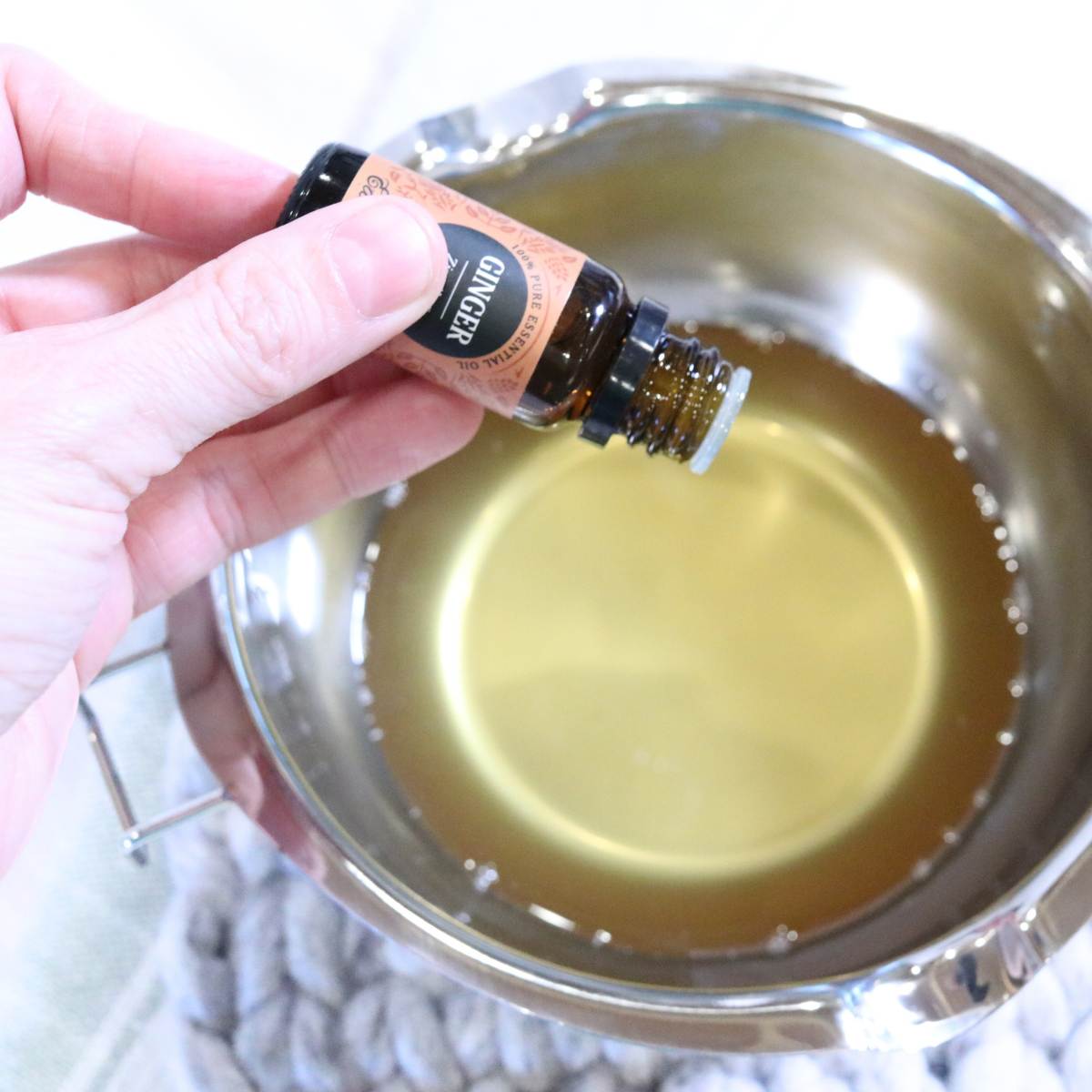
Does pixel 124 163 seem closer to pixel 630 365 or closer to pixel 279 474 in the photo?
pixel 279 474

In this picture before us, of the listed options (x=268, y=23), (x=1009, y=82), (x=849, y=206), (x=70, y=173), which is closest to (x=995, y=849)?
(x=849, y=206)

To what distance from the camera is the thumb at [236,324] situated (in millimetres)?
398

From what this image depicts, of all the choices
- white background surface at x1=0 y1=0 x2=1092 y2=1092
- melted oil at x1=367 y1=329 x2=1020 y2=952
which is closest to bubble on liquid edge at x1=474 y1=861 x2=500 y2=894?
melted oil at x1=367 y1=329 x2=1020 y2=952

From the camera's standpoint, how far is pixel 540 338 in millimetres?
458

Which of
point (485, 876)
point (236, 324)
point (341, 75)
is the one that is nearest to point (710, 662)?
point (485, 876)

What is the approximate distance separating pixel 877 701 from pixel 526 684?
239mm

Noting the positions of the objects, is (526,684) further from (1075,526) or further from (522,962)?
(1075,526)

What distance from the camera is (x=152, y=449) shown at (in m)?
0.42

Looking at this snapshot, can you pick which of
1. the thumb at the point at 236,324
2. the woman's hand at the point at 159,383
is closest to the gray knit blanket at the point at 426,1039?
the woman's hand at the point at 159,383

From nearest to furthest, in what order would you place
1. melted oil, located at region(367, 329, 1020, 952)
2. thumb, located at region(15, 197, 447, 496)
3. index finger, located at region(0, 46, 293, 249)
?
thumb, located at region(15, 197, 447, 496) < index finger, located at region(0, 46, 293, 249) < melted oil, located at region(367, 329, 1020, 952)

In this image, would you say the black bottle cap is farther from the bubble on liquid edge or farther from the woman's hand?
the bubble on liquid edge

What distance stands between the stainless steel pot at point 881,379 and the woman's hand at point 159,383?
5cm

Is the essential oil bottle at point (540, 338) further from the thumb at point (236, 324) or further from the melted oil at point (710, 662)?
the melted oil at point (710, 662)

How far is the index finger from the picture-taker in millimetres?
550
